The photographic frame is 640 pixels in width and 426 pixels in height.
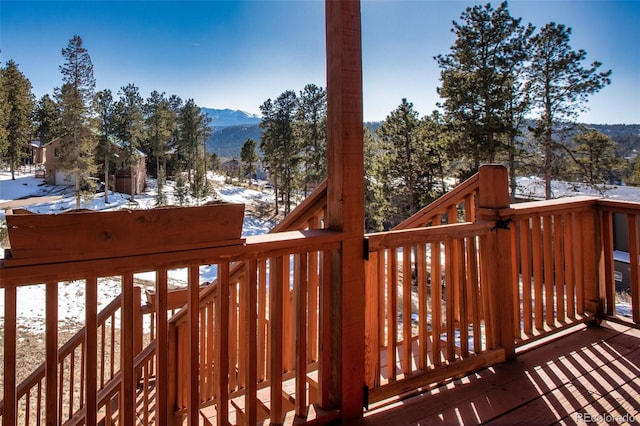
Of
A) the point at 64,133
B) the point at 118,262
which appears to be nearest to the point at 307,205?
the point at 118,262

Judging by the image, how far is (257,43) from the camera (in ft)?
7.47

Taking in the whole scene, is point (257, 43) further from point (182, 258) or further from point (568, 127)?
point (568, 127)

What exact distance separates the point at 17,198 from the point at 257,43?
5.00 feet

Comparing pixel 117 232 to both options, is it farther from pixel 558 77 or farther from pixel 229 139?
pixel 558 77

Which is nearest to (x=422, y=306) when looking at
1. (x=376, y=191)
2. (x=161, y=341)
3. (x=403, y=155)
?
(x=161, y=341)

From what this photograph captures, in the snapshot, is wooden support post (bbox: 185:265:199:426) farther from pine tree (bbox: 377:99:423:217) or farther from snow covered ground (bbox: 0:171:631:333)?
pine tree (bbox: 377:99:423:217)

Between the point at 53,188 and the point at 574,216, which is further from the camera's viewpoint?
the point at 574,216

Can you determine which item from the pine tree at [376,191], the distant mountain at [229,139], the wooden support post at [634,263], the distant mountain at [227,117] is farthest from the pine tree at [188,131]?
the pine tree at [376,191]

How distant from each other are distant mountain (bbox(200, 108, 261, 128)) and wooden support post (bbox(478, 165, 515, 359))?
5.12ft

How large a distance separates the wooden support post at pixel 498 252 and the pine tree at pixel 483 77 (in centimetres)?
775

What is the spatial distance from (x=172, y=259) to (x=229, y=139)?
6.33 feet

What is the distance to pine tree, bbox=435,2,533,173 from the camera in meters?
9.38

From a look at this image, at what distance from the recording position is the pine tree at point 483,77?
369 inches

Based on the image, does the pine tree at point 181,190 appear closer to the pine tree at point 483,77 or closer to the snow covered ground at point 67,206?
the snow covered ground at point 67,206
